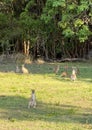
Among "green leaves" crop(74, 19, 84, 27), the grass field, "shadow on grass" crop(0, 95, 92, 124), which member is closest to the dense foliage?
"green leaves" crop(74, 19, 84, 27)

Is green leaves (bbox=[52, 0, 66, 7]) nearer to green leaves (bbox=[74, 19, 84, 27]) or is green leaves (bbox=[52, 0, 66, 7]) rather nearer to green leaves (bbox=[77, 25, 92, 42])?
green leaves (bbox=[74, 19, 84, 27])

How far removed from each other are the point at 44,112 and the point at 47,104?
5.19 ft

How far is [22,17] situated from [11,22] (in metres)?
1.45

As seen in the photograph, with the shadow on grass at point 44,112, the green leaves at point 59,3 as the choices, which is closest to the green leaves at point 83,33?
the green leaves at point 59,3

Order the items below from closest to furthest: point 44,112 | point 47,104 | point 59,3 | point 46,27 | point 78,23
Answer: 1. point 44,112
2. point 47,104
3. point 59,3
4. point 78,23
5. point 46,27

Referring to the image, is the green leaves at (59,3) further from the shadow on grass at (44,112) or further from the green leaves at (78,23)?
the shadow on grass at (44,112)

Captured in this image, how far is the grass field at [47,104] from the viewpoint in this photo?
37.9 feet

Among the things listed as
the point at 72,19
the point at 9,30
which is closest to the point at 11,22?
the point at 9,30

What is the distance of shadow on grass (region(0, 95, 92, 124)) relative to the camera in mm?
12297

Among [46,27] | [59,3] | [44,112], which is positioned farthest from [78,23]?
[44,112]

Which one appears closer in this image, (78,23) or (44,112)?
(44,112)

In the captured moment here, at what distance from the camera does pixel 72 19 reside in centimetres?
3800

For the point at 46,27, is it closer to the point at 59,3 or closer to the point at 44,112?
the point at 59,3

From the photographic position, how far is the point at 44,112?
43.9 ft
